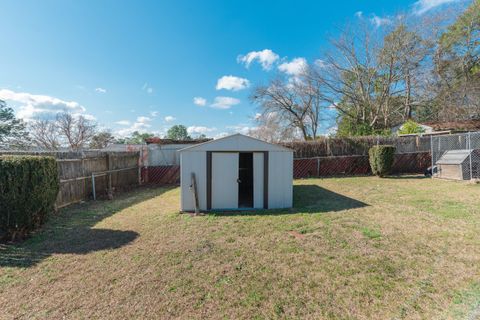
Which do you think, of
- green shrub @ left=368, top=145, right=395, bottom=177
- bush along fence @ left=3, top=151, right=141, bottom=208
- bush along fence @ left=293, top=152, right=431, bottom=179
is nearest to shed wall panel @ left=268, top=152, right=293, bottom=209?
bush along fence @ left=3, top=151, right=141, bottom=208

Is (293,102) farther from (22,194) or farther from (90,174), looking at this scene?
(22,194)

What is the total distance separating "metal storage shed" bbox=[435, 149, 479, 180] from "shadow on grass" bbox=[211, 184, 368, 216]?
251 inches

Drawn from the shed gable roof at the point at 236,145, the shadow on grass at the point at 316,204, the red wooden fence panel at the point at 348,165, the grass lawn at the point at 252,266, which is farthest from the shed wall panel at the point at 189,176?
the red wooden fence panel at the point at 348,165

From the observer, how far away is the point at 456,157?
9.68m

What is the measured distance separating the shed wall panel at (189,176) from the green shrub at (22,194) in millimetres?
2995

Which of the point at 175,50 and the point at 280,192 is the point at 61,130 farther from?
the point at 280,192

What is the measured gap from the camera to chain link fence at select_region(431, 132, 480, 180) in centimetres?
914

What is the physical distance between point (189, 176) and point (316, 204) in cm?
400

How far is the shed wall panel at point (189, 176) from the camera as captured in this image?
591 centimetres

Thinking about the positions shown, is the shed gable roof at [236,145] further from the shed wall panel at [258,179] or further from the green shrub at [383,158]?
the green shrub at [383,158]

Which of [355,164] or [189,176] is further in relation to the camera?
[355,164]

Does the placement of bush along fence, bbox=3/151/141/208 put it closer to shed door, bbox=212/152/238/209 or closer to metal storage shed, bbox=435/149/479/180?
shed door, bbox=212/152/238/209

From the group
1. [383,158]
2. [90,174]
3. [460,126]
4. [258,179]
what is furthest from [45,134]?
[460,126]

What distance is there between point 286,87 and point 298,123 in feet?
14.3
